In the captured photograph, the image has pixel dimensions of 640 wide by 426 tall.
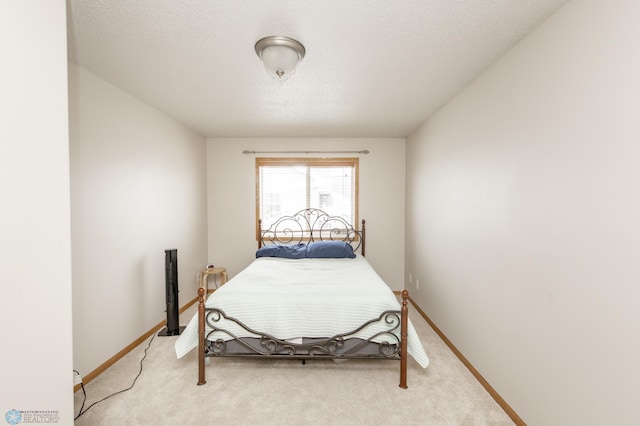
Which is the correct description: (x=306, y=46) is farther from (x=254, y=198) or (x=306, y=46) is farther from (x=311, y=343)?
(x=254, y=198)

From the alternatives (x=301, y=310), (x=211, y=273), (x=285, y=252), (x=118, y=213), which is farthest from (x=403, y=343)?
(x=211, y=273)

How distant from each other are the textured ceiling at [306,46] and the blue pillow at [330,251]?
1.84 meters

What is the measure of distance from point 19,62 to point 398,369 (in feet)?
9.77

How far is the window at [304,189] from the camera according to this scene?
15.9ft

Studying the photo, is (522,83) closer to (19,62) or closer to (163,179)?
(19,62)

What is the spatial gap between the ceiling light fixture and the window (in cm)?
277

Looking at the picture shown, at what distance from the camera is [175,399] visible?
2180mm

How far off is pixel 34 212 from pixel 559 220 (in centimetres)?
248

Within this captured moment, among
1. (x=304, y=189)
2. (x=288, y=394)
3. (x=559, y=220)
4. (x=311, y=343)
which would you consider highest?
(x=304, y=189)

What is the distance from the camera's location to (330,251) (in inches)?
164

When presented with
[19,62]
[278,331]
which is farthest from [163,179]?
[19,62]

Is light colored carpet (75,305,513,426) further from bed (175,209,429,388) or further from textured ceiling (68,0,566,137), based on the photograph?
textured ceiling (68,0,566,137)

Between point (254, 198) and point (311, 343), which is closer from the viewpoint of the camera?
point (311, 343)

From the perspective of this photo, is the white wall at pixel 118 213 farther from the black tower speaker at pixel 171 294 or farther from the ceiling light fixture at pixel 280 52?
the ceiling light fixture at pixel 280 52
